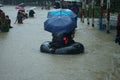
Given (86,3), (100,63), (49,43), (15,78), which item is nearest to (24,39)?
(49,43)

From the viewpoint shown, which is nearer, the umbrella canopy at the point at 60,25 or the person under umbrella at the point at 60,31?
the person under umbrella at the point at 60,31

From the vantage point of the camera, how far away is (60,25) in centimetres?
1986

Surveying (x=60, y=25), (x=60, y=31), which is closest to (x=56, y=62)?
(x=60, y=31)

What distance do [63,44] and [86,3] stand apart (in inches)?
805

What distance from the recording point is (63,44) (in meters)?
19.2

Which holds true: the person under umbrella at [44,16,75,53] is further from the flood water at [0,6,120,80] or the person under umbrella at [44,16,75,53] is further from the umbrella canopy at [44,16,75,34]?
the flood water at [0,6,120,80]

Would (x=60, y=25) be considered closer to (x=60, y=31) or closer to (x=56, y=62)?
(x=60, y=31)

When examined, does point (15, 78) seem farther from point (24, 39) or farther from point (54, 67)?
point (24, 39)

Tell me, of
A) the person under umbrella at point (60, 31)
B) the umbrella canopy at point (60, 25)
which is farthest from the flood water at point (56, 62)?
the umbrella canopy at point (60, 25)

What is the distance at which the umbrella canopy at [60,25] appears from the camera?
1970 cm

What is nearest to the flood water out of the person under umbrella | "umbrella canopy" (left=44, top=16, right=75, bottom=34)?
the person under umbrella

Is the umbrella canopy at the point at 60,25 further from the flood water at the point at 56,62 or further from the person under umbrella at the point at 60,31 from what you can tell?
the flood water at the point at 56,62

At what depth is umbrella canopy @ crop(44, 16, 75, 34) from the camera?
19703mm

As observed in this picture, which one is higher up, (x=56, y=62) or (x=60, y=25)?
(x=60, y=25)
